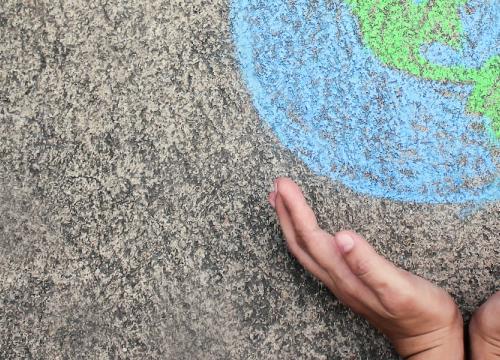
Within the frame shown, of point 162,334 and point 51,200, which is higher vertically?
point 51,200

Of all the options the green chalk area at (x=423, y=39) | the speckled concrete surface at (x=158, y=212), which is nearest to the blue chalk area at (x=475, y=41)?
the green chalk area at (x=423, y=39)

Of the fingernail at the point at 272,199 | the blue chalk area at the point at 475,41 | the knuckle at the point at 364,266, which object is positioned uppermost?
the blue chalk area at the point at 475,41

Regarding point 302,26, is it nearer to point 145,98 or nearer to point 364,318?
point 145,98

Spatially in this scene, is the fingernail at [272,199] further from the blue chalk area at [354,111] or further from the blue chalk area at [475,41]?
the blue chalk area at [475,41]

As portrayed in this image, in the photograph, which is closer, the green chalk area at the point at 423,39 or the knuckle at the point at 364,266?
the knuckle at the point at 364,266

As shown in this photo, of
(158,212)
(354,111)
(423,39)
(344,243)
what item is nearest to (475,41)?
(423,39)

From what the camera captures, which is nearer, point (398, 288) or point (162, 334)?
point (398, 288)

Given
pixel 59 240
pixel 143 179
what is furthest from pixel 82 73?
pixel 59 240
